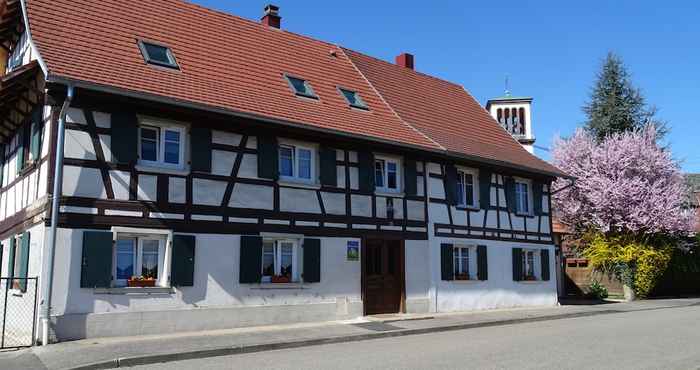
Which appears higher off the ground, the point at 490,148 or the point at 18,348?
the point at 490,148

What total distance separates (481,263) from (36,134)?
13.3 m

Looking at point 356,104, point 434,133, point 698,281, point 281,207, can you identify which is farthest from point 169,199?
point 698,281

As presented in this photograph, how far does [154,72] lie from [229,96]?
5.84 feet

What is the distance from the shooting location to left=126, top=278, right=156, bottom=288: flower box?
13281mm

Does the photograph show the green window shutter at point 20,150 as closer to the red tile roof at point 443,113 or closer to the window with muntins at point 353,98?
the window with muntins at point 353,98

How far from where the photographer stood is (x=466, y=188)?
68.9 feet

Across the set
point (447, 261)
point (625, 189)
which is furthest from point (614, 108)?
point (447, 261)

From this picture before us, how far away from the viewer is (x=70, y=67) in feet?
42.7

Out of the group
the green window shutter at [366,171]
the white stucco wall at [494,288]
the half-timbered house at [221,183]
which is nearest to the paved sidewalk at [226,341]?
the half-timbered house at [221,183]

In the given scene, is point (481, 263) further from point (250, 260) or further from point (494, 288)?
point (250, 260)

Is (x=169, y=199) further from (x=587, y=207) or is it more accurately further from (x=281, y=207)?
(x=587, y=207)

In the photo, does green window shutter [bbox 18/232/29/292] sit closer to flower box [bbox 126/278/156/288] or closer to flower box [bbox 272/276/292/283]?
flower box [bbox 126/278/156/288]

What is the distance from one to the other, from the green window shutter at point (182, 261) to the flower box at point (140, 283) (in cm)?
43

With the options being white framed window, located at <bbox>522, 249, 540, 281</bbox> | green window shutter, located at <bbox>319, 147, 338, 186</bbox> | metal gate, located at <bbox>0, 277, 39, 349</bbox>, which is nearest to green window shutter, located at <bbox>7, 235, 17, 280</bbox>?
metal gate, located at <bbox>0, 277, 39, 349</bbox>
